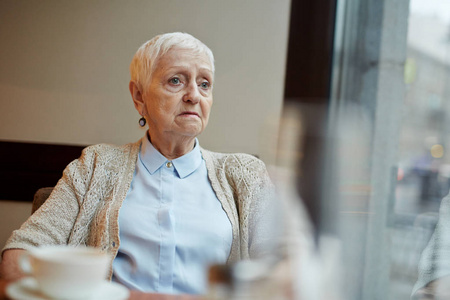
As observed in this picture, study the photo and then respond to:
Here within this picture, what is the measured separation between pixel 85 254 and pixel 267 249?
316mm

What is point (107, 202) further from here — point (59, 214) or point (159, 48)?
point (159, 48)

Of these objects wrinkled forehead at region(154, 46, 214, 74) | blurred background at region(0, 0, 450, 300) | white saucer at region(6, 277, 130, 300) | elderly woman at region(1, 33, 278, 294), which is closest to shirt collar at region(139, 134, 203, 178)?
elderly woman at region(1, 33, 278, 294)

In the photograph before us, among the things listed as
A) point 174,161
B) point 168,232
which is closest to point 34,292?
point 168,232

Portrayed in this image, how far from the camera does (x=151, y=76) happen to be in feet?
5.24

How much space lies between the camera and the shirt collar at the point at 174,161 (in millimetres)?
1522

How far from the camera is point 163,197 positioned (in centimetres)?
146

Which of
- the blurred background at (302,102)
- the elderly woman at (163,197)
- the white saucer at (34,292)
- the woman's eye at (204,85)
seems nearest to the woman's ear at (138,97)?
the elderly woman at (163,197)

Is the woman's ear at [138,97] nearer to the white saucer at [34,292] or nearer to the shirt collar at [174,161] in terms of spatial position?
the shirt collar at [174,161]

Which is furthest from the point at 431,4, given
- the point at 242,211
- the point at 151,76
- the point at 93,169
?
the point at 93,169

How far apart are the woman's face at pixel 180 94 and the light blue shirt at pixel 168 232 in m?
0.14

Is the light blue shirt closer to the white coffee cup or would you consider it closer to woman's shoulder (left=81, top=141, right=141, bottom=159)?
woman's shoulder (left=81, top=141, right=141, bottom=159)

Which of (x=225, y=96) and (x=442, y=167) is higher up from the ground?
(x=225, y=96)

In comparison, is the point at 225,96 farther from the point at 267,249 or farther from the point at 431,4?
the point at 267,249

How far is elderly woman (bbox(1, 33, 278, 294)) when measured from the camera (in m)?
1.35
